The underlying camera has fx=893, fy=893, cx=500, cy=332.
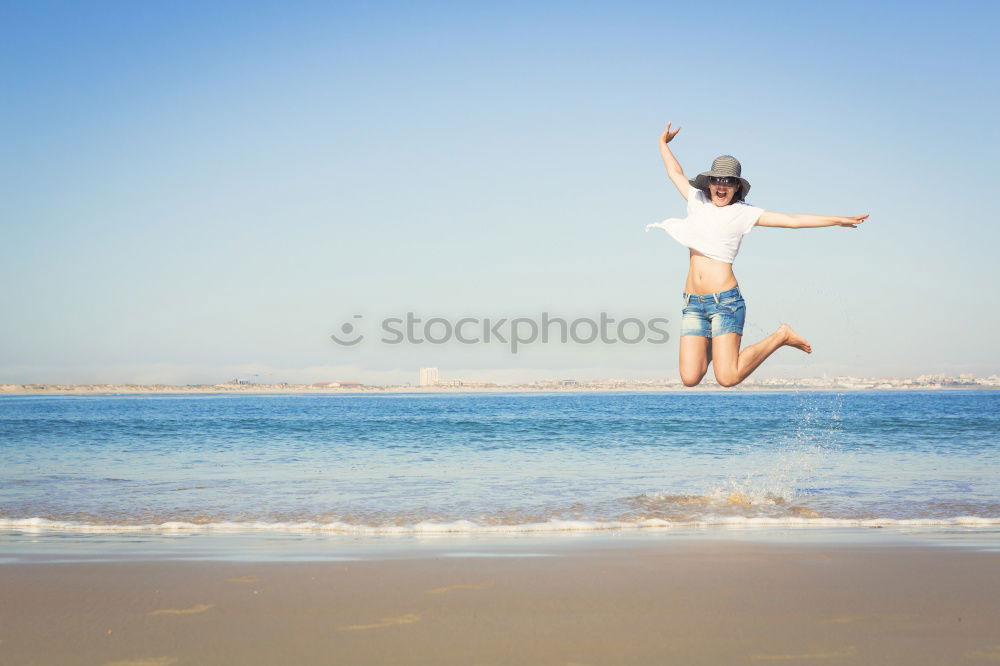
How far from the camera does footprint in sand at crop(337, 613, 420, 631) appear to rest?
16.6 feet

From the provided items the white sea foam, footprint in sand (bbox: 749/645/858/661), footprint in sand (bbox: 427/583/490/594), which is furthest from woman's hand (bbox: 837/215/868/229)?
the white sea foam

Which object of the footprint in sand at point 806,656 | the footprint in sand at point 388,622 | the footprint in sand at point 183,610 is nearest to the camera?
the footprint in sand at point 806,656

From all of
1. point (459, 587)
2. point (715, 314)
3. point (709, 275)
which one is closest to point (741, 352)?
point (715, 314)

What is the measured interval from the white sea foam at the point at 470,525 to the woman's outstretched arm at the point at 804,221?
12.1 feet

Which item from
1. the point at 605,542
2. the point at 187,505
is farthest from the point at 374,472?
the point at 605,542

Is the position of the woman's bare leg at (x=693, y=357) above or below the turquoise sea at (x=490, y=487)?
above

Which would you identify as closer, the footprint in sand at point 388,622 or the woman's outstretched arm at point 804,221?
the footprint in sand at point 388,622

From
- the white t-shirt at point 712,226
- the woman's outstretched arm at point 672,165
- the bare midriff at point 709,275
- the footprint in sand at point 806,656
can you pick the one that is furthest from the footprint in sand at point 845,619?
the woman's outstretched arm at point 672,165

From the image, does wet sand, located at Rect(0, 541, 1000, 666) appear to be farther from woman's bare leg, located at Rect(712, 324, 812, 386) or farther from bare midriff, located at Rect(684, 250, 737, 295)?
bare midriff, located at Rect(684, 250, 737, 295)

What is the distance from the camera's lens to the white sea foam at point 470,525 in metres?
8.98

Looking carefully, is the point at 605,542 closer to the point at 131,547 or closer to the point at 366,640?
the point at 366,640

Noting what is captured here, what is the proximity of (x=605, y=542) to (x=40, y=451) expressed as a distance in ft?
59.0

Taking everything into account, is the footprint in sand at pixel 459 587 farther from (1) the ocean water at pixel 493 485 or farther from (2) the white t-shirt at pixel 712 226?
(2) the white t-shirt at pixel 712 226

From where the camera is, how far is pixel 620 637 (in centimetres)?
480
